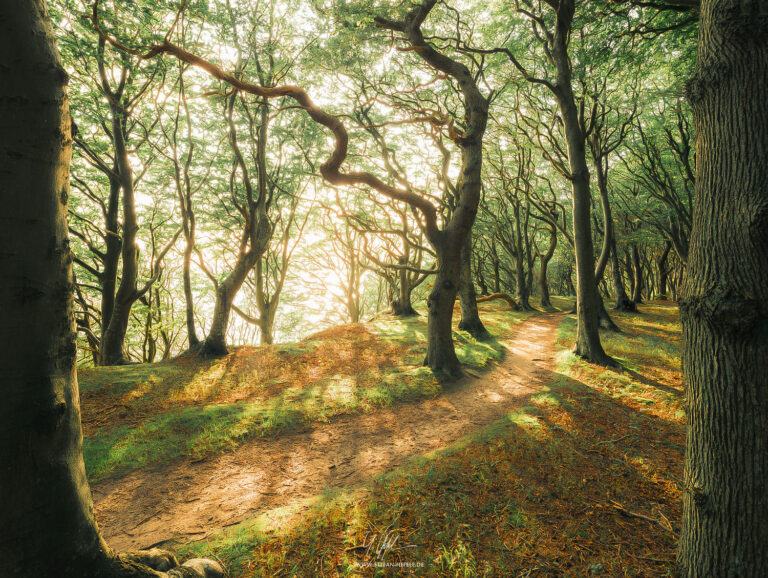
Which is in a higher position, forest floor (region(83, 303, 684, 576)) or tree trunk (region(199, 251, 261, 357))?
tree trunk (region(199, 251, 261, 357))

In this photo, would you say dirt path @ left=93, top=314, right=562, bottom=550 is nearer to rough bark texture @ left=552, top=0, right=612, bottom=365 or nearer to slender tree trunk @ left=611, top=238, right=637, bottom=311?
rough bark texture @ left=552, top=0, right=612, bottom=365

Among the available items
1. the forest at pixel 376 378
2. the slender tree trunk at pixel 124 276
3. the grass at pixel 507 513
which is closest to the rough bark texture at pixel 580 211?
the forest at pixel 376 378

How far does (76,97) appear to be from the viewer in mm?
9531

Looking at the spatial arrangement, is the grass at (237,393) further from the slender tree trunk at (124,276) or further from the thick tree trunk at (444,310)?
the slender tree trunk at (124,276)

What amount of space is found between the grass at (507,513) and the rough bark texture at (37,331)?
1522 mm

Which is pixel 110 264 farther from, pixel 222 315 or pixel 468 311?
pixel 468 311

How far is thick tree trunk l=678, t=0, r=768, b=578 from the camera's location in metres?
2.12

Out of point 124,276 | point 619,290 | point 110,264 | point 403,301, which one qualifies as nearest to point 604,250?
point 619,290

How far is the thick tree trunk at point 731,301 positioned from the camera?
6.95 ft

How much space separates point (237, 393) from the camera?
7.84 meters

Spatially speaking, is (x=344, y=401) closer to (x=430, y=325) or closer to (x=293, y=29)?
(x=430, y=325)

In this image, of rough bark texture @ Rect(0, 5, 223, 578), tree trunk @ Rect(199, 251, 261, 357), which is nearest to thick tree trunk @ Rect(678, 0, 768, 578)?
rough bark texture @ Rect(0, 5, 223, 578)

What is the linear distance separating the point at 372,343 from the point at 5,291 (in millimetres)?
10946

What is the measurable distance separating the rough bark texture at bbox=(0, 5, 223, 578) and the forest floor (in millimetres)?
1527
